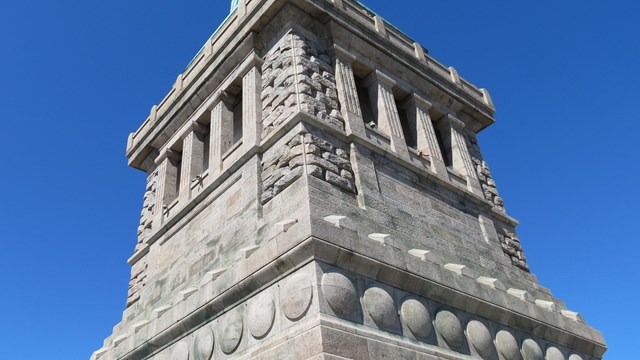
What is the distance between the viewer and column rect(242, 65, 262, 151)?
417 inches

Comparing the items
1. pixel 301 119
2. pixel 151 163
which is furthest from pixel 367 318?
pixel 151 163

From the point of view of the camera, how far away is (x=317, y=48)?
11578mm

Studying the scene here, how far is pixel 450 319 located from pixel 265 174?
13.5ft

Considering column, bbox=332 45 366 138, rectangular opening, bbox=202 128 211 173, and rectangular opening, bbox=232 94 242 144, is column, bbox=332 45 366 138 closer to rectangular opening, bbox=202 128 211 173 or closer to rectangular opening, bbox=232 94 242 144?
rectangular opening, bbox=232 94 242 144

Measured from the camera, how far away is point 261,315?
727 cm

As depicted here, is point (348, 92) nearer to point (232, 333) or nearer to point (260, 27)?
point (260, 27)

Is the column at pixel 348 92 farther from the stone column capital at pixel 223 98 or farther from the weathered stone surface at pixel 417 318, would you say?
the weathered stone surface at pixel 417 318

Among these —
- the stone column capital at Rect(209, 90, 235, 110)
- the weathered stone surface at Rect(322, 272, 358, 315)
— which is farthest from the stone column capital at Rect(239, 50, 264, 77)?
the weathered stone surface at Rect(322, 272, 358, 315)

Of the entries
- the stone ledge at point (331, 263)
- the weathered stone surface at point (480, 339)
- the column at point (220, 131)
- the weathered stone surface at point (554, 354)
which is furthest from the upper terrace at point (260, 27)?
the weathered stone surface at point (554, 354)

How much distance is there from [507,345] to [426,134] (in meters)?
5.56

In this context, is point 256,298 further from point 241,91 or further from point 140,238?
point 140,238

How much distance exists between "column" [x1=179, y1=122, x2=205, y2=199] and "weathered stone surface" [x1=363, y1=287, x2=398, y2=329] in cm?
624

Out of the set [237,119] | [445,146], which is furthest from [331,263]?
[445,146]

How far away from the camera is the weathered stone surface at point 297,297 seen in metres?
6.76
